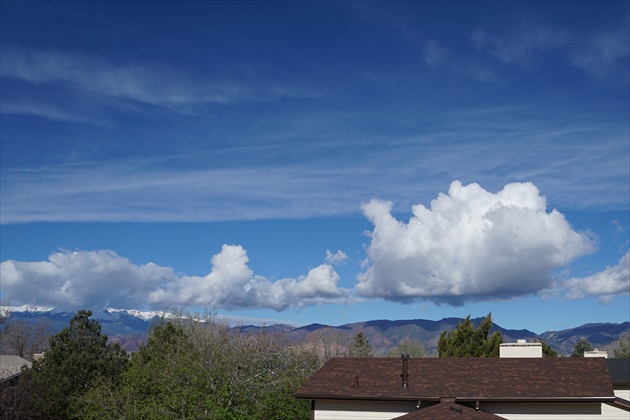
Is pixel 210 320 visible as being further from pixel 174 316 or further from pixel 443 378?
pixel 443 378

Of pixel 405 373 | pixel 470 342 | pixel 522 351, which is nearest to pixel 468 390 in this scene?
pixel 405 373

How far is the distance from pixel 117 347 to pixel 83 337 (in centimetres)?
269

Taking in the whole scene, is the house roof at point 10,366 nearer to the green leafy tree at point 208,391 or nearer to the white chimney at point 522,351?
the green leafy tree at point 208,391

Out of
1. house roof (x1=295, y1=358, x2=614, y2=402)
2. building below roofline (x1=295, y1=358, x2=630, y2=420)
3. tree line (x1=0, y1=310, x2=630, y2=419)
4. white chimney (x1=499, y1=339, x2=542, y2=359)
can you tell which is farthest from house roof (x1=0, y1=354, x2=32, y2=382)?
white chimney (x1=499, y1=339, x2=542, y2=359)

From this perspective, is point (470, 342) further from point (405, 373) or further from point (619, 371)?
point (405, 373)

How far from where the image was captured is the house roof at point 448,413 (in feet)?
71.8

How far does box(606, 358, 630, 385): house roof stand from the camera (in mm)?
36338

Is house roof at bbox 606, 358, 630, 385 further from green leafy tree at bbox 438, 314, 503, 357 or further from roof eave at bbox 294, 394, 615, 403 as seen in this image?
roof eave at bbox 294, 394, 615, 403

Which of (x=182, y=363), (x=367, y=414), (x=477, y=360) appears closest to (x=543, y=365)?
(x=477, y=360)

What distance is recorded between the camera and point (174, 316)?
53062mm

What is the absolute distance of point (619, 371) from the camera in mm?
38125

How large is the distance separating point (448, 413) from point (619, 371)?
2016 cm

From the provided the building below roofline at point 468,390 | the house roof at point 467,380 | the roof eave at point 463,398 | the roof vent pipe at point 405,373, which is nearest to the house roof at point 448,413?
the building below roofline at point 468,390

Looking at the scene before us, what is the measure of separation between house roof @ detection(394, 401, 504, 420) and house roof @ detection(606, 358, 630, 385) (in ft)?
53.6
